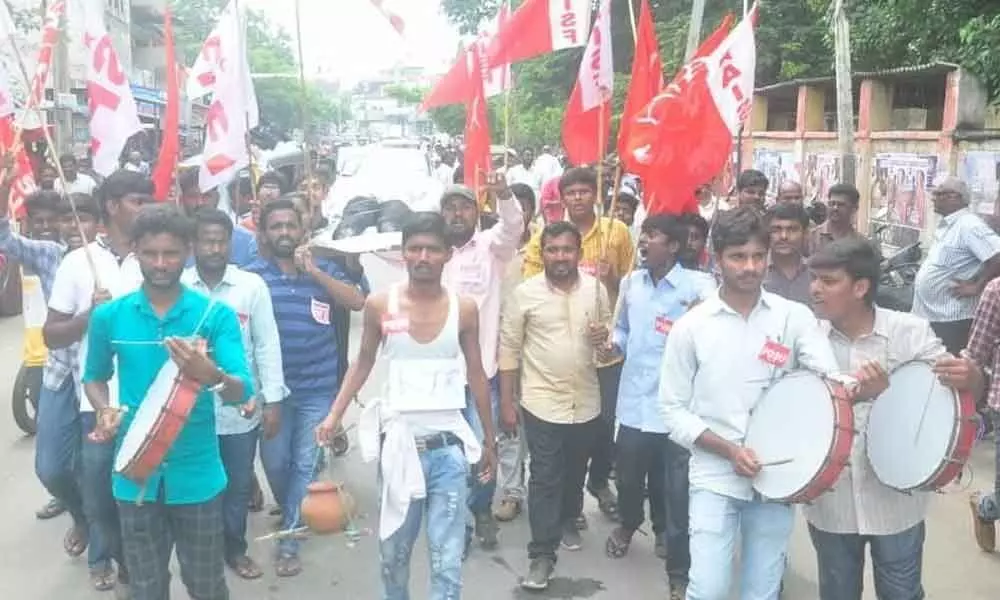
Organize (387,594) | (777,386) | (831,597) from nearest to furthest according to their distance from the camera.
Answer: (777,386) → (831,597) → (387,594)

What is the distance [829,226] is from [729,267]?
3.33 meters

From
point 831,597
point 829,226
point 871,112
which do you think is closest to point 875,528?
point 831,597

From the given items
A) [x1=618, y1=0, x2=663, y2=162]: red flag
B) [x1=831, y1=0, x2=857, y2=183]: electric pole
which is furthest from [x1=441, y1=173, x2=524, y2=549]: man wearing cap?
[x1=831, y1=0, x2=857, y2=183]: electric pole

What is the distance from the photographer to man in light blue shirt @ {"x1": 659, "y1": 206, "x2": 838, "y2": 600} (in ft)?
11.9

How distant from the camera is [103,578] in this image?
4.95 m

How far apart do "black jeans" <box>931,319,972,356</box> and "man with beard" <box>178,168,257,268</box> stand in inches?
175

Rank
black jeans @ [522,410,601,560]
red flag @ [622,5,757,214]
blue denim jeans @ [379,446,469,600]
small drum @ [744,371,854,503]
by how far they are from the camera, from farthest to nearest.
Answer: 1. red flag @ [622,5,757,214]
2. black jeans @ [522,410,601,560]
3. blue denim jeans @ [379,446,469,600]
4. small drum @ [744,371,854,503]

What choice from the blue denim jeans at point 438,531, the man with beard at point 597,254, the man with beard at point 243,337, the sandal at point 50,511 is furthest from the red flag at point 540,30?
the sandal at point 50,511

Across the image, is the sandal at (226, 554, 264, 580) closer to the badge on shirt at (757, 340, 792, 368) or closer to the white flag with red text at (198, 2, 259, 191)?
the white flag with red text at (198, 2, 259, 191)

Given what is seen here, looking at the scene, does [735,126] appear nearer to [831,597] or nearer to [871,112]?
[831,597]

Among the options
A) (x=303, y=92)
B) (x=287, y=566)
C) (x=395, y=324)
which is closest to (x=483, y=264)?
(x=303, y=92)

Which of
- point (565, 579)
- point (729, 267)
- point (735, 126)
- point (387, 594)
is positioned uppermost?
point (735, 126)

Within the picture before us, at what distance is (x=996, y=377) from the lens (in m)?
4.40

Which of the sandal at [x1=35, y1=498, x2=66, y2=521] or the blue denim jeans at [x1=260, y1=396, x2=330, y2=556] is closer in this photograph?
the blue denim jeans at [x1=260, y1=396, x2=330, y2=556]
